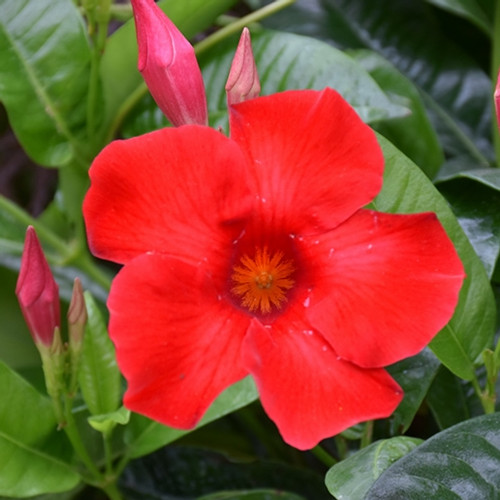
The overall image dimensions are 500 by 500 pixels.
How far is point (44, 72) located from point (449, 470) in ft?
1.67

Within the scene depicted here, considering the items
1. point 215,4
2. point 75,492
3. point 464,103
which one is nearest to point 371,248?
point 215,4

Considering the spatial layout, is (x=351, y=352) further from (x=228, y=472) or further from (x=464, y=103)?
(x=464, y=103)

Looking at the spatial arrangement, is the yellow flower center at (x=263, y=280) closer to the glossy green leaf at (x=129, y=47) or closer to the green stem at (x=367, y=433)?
the green stem at (x=367, y=433)

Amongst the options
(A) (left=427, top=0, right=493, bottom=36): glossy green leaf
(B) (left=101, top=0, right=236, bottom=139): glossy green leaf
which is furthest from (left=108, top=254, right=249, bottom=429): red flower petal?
(A) (left=427, top=0, right=493, bottom=36): glossy green leaf

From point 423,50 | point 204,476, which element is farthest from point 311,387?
point 423,50

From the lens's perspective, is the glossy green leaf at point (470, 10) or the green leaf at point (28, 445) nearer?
the green leaf at point (28, 445)

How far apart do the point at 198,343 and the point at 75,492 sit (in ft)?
1.32

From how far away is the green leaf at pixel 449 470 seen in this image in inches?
19.3

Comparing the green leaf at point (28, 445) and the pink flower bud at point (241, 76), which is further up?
the pink flower bud at point (241, 76)

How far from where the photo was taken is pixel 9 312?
917 millimetres

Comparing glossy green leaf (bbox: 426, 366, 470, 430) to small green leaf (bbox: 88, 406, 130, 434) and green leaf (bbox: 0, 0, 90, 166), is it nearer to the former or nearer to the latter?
small green leaf (bbox: 88, 406, 130, 434)

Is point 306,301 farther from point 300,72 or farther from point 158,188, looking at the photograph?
point 300,72

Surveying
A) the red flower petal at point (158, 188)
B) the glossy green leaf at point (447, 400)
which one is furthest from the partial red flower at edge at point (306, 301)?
the glossy green leaf at point (447, 400)

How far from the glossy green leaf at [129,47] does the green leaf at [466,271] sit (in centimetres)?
26
